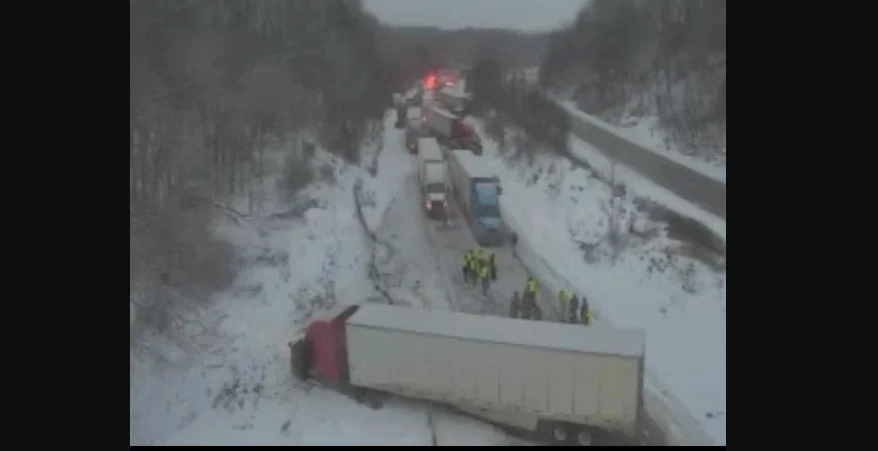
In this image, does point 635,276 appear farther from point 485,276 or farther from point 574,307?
point 485,276

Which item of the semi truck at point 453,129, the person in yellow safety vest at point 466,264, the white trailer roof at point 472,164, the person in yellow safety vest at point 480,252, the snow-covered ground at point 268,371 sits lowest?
the snow-covered ground at point 268,371

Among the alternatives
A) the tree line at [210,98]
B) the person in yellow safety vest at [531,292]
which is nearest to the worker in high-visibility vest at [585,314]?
the person in yellow safety vest at [531,292]

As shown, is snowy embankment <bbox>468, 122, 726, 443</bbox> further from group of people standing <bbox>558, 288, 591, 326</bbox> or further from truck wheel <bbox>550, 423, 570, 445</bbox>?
truck wheel <bbox>550, 423, 570, 445</bbox>

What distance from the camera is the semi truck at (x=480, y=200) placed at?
5887 mm

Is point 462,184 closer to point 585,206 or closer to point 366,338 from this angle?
point 585,206

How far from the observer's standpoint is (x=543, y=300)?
19.2ft

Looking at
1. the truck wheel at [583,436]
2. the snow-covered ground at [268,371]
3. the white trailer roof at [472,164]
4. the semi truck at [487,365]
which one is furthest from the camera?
the white trailer roof at [472,164]

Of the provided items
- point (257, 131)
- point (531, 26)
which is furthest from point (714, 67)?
point (257, 131)

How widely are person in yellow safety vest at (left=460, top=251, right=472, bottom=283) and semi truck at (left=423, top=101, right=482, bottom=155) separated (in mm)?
692

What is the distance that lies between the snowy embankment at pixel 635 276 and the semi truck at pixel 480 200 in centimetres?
7

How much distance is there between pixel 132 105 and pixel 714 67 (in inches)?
149

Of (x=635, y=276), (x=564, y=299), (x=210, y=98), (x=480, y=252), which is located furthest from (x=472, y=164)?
(x=210, y=98)

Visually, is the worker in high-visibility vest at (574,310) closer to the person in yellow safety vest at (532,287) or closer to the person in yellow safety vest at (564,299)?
the person in yellow safety vest at (564,299)

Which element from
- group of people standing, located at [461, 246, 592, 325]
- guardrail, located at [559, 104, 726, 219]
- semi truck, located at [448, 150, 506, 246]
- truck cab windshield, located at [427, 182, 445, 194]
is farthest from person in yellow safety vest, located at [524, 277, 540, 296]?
guardrail, located at [559, 104, 726, 219]
